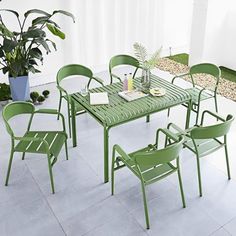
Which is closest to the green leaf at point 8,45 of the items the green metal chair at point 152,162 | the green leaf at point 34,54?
the green leaf at point 34,54

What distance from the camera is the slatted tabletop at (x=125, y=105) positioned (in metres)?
3.04

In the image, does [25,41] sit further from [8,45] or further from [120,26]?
[120,26]

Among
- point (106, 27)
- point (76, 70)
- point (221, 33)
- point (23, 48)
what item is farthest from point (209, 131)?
point (221, 33)

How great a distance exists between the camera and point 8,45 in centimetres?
387

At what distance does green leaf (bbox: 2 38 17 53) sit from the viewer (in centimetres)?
385

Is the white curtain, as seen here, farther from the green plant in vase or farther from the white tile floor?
the white tile floor

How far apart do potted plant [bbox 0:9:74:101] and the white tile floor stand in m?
1.03

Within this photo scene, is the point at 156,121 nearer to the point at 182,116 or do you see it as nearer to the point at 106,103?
the point at 182,116

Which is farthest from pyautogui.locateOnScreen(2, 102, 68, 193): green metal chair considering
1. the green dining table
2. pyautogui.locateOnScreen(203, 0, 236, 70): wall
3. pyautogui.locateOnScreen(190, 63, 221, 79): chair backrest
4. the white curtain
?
pyautogui.locateOnScreen(203, 0, 236, 70): wall

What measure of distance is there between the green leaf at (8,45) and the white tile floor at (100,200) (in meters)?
1.11

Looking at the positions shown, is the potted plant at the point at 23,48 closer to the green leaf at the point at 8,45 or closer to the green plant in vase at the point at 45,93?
the green leaf at the point at 8,45

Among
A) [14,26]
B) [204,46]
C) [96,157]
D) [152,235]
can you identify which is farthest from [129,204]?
[204,46]

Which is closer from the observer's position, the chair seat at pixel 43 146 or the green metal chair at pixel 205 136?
the green metal chair at pixel 205 136

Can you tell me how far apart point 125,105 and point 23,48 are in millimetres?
1944
